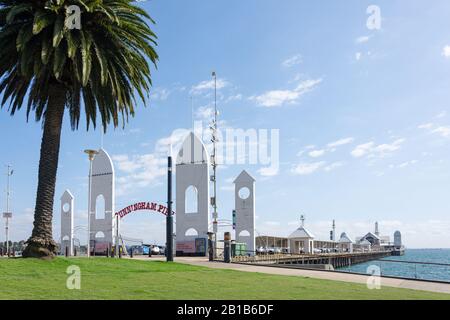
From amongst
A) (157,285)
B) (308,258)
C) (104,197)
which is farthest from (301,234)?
(157,285)

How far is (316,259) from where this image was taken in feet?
219

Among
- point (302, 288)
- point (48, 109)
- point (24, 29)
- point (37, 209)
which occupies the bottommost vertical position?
point (302, 288)

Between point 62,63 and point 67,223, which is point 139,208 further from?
point 62,63

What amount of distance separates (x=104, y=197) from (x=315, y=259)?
31725 mm

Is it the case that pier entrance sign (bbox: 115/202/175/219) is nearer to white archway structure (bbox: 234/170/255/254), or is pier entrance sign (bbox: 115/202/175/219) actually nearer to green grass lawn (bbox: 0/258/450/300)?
white archway structure (bbox: 234/170/255/254)

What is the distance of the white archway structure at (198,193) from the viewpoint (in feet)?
141

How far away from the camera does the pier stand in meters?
36.6

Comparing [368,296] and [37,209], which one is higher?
[37,209]

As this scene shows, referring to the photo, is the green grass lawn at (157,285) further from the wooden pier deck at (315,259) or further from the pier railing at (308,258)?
the pier railing at (308,258)

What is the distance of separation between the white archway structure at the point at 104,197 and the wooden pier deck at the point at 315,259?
13.2 metres

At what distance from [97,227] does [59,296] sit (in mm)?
33762

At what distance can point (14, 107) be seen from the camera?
84.8 ft
